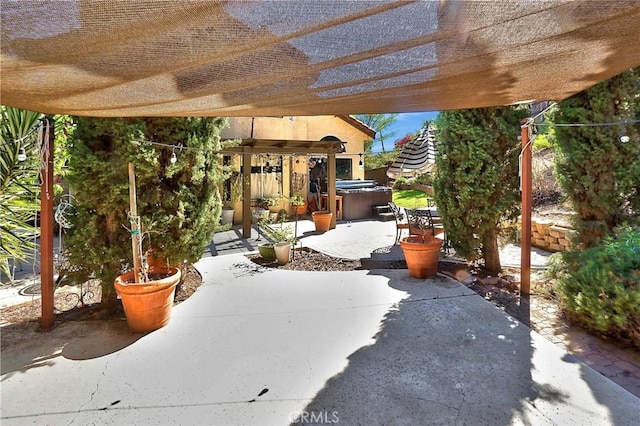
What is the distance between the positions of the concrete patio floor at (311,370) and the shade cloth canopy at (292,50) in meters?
2.35

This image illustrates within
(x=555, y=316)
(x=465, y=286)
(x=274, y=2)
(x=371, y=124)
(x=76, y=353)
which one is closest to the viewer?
(x=274, y=2)

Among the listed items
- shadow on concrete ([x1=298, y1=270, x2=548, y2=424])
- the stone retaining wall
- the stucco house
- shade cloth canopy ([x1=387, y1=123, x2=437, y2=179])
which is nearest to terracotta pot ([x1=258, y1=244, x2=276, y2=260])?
the stucco house

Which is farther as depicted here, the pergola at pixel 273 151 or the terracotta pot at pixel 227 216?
the terracotta pot at pixel 227 216

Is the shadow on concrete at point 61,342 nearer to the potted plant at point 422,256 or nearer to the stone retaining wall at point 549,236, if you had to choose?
the potted plant at point 422,256

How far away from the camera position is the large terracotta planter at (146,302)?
350cm

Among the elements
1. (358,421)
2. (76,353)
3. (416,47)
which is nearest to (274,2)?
(416,47)

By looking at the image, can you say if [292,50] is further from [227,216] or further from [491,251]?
[227,216]

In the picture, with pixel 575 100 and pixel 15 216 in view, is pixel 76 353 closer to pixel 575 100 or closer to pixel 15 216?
pixel 15 216

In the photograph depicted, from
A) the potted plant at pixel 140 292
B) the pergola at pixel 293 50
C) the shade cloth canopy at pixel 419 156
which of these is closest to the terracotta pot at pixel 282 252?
the potted plant at pixel 140 292

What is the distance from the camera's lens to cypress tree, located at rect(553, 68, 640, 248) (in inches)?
151

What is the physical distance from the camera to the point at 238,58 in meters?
2.08

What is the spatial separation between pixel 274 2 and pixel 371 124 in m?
25.7

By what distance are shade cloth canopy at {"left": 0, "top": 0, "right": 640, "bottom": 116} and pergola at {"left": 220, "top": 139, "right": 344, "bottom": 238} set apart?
6.13 metres

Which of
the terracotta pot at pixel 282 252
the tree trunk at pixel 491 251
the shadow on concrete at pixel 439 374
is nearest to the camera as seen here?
the shadow on concrete at pixel 439 374
